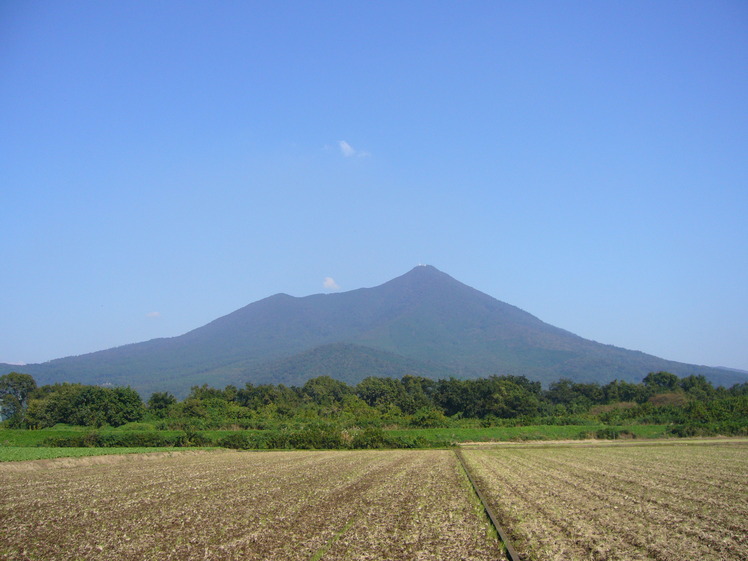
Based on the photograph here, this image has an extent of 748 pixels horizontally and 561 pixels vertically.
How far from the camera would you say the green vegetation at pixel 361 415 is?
52219mm

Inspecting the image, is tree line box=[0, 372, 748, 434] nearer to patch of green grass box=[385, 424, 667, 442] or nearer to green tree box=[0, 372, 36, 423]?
green tree box=[0, 372, 36, 423]

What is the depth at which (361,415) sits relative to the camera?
271 feet

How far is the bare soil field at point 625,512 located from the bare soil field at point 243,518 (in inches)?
40.7

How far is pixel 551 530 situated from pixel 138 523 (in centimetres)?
928

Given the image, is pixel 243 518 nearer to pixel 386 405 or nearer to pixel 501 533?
pixel 501 533

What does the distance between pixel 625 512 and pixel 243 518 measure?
30.4 feet

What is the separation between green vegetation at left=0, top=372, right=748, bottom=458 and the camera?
52.2 metres

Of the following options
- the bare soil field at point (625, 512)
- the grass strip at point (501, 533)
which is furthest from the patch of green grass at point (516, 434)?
the grass strip at point (501, 533)

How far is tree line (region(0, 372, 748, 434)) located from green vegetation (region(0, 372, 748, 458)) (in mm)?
187

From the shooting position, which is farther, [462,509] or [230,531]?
[462,509]

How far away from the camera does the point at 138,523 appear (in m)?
12.8

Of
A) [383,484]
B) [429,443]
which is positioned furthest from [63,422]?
[383,484]

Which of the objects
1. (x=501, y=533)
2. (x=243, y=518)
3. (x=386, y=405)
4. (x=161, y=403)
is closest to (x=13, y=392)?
(x=161, y=403)

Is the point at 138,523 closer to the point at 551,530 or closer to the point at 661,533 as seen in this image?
the point at 551,530
